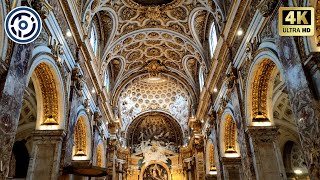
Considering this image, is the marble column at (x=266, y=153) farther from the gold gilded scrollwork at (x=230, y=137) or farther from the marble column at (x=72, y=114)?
the marble column at (x=72, y=114)

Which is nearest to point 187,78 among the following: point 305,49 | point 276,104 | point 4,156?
point 276,104

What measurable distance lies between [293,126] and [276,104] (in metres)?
2.06

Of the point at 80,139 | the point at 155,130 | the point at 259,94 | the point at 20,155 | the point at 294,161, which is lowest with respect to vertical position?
the point at 294,161

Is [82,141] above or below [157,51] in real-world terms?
below

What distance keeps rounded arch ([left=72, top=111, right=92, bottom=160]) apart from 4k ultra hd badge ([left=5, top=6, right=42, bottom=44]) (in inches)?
330

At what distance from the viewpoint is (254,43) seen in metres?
10.3

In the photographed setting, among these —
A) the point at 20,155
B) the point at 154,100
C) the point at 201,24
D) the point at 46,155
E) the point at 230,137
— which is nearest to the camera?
the point at 46,155

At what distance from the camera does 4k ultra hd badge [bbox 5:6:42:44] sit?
6.05 metres

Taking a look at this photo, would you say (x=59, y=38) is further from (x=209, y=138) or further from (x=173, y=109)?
(x=173, y=109)

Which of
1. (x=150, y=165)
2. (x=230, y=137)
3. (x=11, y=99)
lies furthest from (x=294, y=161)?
(x=11, y=99)

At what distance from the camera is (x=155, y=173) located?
26234mm

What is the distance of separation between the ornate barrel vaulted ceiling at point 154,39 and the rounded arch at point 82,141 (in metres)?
4.56

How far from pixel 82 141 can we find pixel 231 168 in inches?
290

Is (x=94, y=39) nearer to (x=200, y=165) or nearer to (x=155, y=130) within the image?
(x=200, y=165)
